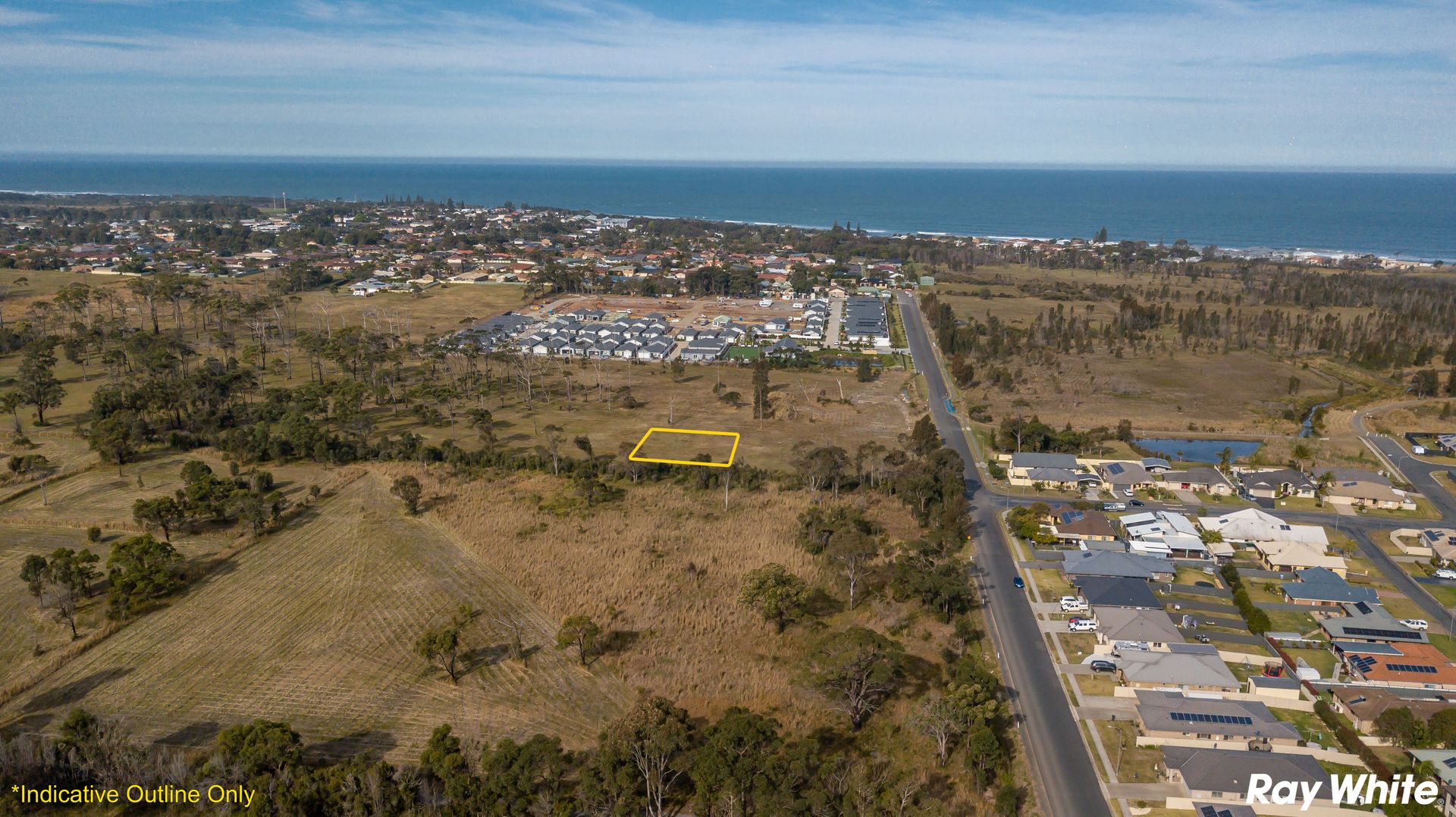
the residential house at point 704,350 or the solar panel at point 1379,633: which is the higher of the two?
the residential house at point 704,350

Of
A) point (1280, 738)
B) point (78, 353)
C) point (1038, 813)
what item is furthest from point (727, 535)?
point (78, 353)

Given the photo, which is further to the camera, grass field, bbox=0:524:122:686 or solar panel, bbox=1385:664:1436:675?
grass field, bbox=0:524:122:686

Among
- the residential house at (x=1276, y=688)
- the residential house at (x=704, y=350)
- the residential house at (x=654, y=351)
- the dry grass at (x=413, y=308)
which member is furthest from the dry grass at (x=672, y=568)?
the dry grass at (x=413, y=308)

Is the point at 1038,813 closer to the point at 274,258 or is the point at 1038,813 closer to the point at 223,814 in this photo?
the point at 223,814

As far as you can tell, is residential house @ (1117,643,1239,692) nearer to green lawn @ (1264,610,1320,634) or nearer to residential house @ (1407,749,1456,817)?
residential house @ (1407,749,1456,817)

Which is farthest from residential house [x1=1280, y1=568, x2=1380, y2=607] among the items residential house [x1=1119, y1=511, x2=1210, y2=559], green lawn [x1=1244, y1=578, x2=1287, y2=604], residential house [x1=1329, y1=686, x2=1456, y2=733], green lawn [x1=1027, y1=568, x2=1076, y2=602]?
green lawn [x1=1027, y1=568, x2=1076, y2=602]

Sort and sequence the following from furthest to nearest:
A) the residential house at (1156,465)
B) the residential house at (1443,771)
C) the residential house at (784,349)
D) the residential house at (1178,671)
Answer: the residential house at (784,349) → the residential house at (1156,465) → the residential house at (1178,671) → the residential house at (1443,771)

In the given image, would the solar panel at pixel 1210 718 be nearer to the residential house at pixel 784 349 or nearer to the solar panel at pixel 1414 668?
the solar panel at pixel 1414 668
